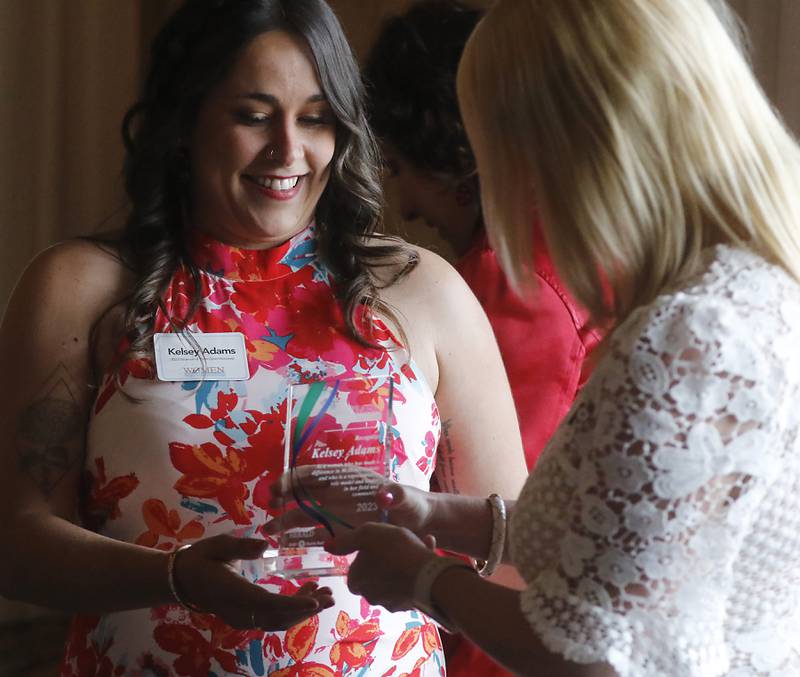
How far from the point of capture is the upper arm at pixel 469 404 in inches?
73.9

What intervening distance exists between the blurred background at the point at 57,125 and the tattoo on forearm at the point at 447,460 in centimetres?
230

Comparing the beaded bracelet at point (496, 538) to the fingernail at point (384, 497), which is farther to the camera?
the beaded bracelet at point (496, 538)

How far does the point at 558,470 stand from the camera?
45.6 inches

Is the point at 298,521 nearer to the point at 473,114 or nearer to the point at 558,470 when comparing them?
the point at 558,470

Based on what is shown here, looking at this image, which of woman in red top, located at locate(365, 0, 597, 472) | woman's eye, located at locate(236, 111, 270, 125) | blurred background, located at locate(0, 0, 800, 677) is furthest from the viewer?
blurred background, located at locate(0, 0, 800, 677)

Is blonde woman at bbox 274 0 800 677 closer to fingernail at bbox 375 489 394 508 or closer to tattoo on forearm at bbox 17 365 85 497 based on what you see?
fingernail at bbox 375 489 394 508

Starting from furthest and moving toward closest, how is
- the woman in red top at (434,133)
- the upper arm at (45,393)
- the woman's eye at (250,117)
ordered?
1. the woman in red top at (434,133)
2. the woman's eye at (250,117)
3. the upper arm at (45,393)

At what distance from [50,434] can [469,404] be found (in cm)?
66

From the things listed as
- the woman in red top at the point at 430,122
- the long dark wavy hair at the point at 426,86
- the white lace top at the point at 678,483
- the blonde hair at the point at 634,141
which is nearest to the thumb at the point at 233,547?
the white lace top at the point at 678,483

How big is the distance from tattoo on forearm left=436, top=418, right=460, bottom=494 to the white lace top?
2.37 feet

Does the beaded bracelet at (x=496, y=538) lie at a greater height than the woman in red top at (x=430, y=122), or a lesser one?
lesser

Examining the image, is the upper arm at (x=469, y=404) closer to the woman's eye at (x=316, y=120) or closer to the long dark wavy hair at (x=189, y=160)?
the long dark wavy hair at (x=189, y=160)

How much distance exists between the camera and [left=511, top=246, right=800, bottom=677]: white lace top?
3.55ft

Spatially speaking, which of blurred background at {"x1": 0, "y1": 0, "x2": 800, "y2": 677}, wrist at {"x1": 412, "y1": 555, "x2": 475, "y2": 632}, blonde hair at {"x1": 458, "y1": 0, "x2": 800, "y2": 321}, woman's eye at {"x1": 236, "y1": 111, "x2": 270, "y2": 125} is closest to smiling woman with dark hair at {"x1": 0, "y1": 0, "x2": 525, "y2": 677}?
woman's eye at {"x1": 236, "y1": 111, "x2": 270, "y2": 125}
